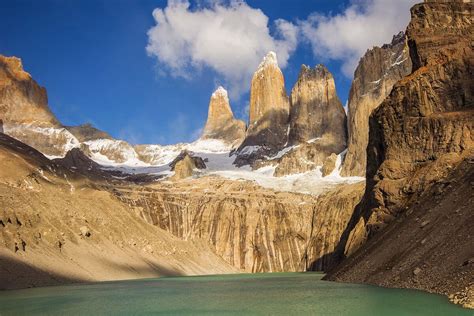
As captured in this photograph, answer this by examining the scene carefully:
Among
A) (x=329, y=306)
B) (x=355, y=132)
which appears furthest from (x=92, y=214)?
(x=355, y=132)

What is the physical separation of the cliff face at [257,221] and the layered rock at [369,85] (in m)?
31.8

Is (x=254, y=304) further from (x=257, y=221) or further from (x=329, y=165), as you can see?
(x=329, y=165)

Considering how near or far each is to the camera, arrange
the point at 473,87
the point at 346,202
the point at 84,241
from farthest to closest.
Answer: the point at 346,202, the point at 84,241, the point at 473,87

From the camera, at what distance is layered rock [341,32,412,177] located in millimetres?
165250

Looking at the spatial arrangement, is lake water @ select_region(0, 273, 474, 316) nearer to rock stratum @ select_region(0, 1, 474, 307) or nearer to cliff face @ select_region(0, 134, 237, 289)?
rock stratum @ select_region(0, 1, 474, 307)

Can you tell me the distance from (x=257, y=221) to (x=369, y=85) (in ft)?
210

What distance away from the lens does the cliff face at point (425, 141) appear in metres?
43.8

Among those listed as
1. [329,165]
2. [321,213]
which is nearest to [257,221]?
[321,213]

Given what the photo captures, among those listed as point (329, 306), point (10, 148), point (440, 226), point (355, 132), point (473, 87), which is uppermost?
point (355, 132)

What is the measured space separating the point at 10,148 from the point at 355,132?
330ft

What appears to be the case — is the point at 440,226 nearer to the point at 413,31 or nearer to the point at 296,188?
the point at 413,31

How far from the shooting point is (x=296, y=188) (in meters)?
162

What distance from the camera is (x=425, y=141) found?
58.6 meters

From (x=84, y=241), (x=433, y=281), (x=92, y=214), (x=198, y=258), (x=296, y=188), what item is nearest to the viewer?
(x=433, y=281)
